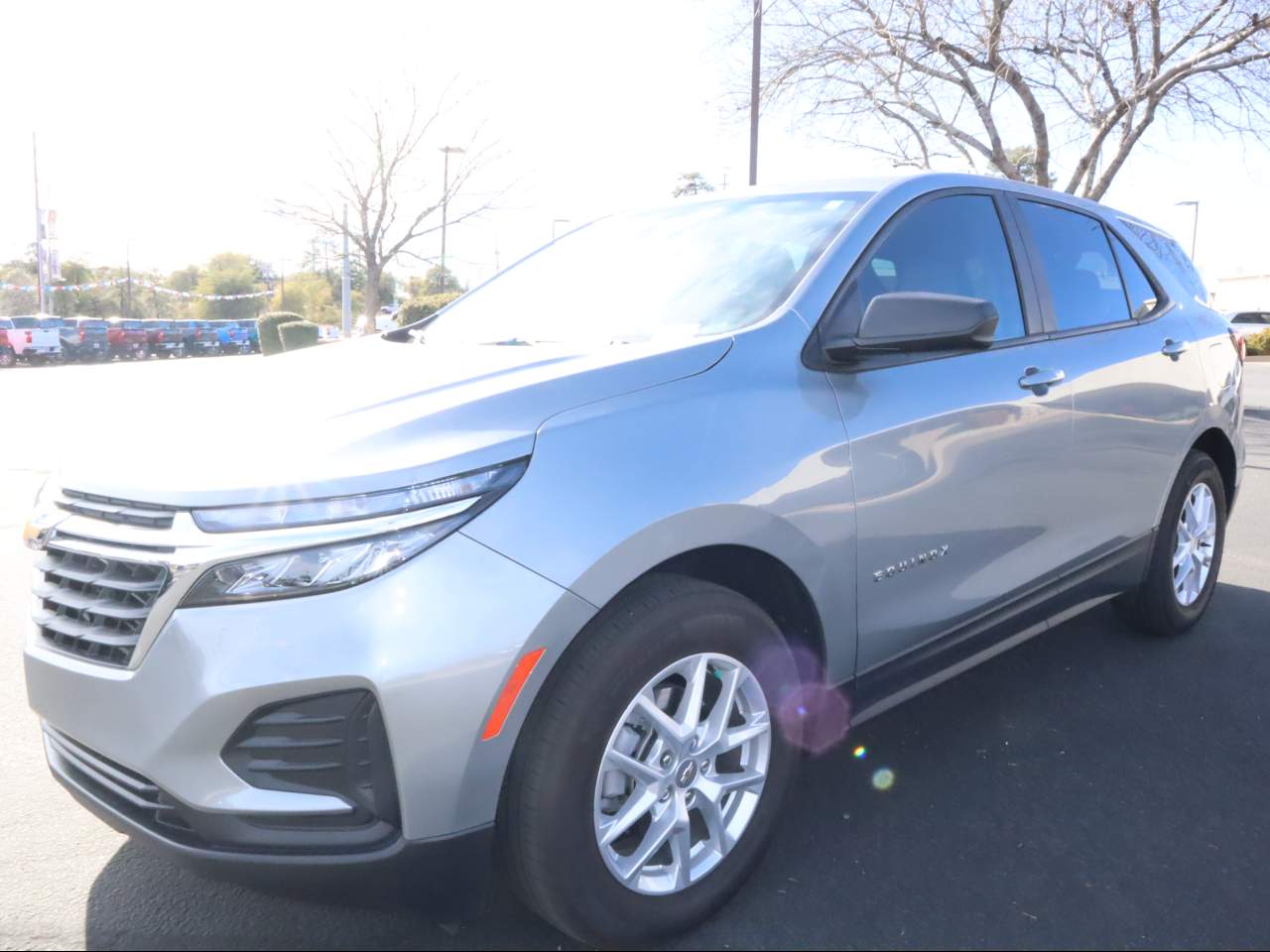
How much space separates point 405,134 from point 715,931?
2114 centimetres

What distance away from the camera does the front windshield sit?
283cm

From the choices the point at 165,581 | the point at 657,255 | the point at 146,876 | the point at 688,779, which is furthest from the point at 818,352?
the point at 146,876

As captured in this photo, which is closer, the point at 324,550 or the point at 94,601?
the point at 324,550

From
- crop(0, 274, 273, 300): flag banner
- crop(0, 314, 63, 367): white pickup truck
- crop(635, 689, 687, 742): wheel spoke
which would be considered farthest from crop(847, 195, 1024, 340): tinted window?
crop(0, 274, 273, 300): flag banner

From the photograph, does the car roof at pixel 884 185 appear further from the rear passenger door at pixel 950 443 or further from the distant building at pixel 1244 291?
the distant building at pixel 1244 291

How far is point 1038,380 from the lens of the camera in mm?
3275

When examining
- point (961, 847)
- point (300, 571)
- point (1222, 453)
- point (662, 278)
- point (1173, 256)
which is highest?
point (1173, 256)

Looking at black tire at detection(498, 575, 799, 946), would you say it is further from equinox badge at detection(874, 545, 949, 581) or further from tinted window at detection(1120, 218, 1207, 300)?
tinted window at detection(1120, 218, 1207, 300)

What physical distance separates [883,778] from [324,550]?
1969 mm

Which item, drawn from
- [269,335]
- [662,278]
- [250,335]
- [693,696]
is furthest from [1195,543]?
[250,335]

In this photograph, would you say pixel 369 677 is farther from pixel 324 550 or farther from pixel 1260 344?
pixel 1260 344

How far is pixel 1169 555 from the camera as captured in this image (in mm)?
4199

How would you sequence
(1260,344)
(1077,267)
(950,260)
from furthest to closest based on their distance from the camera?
(1260,344)
(1077,267)
(950,260)

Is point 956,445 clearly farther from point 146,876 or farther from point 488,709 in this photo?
point 146,876
